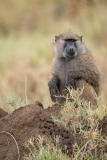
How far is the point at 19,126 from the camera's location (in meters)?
4.79

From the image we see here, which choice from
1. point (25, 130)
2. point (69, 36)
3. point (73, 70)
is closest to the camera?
point (25, 130)

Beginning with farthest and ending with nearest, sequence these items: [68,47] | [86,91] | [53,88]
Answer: [68,47], [53,88], [86,91]

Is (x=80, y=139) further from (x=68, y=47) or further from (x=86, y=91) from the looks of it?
(x=68, y=47)

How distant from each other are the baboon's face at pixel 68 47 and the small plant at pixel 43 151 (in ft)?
8.66

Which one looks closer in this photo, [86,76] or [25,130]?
[25,130]

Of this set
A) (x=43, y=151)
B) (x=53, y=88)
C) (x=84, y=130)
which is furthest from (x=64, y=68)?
(x=43, y=151)

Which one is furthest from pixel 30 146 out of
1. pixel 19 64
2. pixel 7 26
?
pixel 7 26

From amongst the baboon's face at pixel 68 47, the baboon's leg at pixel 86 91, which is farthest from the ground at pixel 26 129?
the baboon's face at pixel 68 47

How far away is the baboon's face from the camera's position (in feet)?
23.2

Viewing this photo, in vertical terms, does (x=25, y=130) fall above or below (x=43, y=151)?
above

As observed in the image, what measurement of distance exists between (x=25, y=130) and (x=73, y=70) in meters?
2.32

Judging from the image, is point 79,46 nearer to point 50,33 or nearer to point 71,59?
point 71,59

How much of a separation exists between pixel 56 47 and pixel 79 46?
0.39m

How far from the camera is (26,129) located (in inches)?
188
